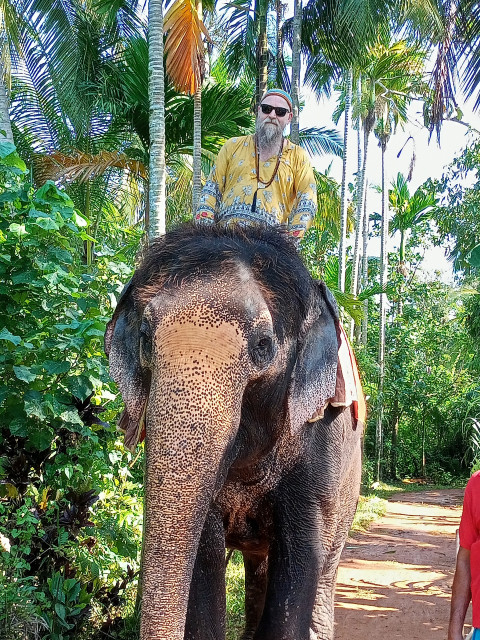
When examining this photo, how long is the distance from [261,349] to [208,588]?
1124 mm

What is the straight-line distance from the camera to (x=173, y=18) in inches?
393

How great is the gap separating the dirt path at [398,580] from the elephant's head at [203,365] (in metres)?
4.00

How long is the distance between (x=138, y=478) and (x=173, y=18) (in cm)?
672

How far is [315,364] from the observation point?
2482mm

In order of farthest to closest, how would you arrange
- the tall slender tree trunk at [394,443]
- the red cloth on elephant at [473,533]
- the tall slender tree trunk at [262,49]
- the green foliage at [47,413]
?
the tall slender tree trunk at [394,443] < the tall slender tree trunk at [262,49] < the green foliage at [47,413] < the red cloth on elephant at [473,533]

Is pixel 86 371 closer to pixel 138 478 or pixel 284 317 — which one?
pixel 284 317

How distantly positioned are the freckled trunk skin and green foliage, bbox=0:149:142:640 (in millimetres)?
1513

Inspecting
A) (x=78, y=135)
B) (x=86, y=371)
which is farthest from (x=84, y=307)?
(x=78, y=135)

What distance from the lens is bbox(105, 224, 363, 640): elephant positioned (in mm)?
1879

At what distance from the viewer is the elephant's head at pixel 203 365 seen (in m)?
1.87

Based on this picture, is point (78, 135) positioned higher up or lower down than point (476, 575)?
higher up

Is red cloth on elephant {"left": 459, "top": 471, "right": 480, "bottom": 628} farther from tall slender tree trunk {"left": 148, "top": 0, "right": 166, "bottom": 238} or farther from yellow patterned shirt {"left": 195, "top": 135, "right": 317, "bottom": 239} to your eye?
tall slender tree trunk {"left": 148, "top": 0, "right": 166, "bottom": 238}

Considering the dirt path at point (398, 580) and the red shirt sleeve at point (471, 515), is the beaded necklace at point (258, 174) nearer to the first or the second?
the red shirt sleeve at point (471, 515)

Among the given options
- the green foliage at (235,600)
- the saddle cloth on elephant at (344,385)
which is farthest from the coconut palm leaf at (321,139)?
the saddle cloth on elephant at (344,385)
